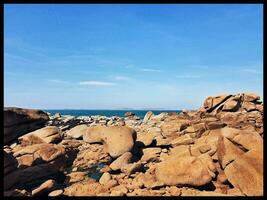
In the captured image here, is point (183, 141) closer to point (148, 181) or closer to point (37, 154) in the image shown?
point (148, 181)

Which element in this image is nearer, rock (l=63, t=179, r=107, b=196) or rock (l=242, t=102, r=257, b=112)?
rock (l=63, t=179, r=107, b=196)

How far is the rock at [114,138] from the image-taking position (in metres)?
19.5

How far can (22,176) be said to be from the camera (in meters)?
14.4

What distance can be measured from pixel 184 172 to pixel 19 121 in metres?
8.61

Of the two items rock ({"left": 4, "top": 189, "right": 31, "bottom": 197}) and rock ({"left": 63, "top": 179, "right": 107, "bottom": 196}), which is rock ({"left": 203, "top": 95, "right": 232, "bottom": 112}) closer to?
rock ({"left": 63, "top": 179, "right": 107, "bottom": 196})

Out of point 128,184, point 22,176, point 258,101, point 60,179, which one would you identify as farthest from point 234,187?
point 258,101

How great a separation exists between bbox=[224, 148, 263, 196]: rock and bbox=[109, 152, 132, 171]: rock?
21.2 feet

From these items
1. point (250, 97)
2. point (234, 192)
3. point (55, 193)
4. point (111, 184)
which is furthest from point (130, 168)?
point (250, 97)

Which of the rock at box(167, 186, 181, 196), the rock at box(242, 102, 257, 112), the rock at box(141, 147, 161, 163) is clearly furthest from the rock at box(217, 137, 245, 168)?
the rock at box(242, 102, 257, 112)

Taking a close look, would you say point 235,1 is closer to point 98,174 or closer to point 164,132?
point 98,174

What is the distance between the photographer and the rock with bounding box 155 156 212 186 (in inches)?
529

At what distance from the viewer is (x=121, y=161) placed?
688 inches

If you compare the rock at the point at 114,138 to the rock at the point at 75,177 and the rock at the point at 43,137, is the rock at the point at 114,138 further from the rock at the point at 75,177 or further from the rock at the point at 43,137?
the rock at the point at 75,177

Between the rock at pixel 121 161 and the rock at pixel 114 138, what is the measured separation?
0.94m
